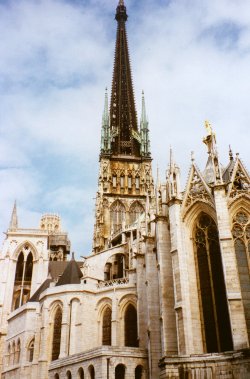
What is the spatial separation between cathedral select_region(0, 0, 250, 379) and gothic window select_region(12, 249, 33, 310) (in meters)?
0.11

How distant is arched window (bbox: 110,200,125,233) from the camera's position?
172ft

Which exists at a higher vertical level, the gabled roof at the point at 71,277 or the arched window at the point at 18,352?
the gabled roof at the point at 71,277

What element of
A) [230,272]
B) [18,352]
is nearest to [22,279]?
[18,352]

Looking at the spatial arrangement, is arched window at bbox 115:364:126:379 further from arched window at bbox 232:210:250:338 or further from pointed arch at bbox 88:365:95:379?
arched window at bbox 232:210:250:338

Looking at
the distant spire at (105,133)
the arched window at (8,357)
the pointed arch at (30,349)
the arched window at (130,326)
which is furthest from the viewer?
the distant spire at (105,133)

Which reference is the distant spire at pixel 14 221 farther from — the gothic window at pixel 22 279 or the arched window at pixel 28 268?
the arched window at pixel 28 268

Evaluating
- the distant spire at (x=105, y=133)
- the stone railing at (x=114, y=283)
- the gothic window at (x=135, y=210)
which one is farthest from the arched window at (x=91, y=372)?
the distant spire at (x=105, y=133)

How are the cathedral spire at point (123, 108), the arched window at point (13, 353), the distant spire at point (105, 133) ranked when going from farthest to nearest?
the cathedral spire at point (123, 108)
the distant spire at point (105, 133)
the arched window at point (13, 353)

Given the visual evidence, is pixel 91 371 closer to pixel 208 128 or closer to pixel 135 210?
pixel 208 128

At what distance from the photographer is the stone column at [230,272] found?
715 inches

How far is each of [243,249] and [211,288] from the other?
2497 millimetres

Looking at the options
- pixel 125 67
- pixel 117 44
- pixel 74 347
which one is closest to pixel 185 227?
pixel 74 347

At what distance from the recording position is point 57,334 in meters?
29.8

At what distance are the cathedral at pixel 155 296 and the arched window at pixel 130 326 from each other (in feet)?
0.22
